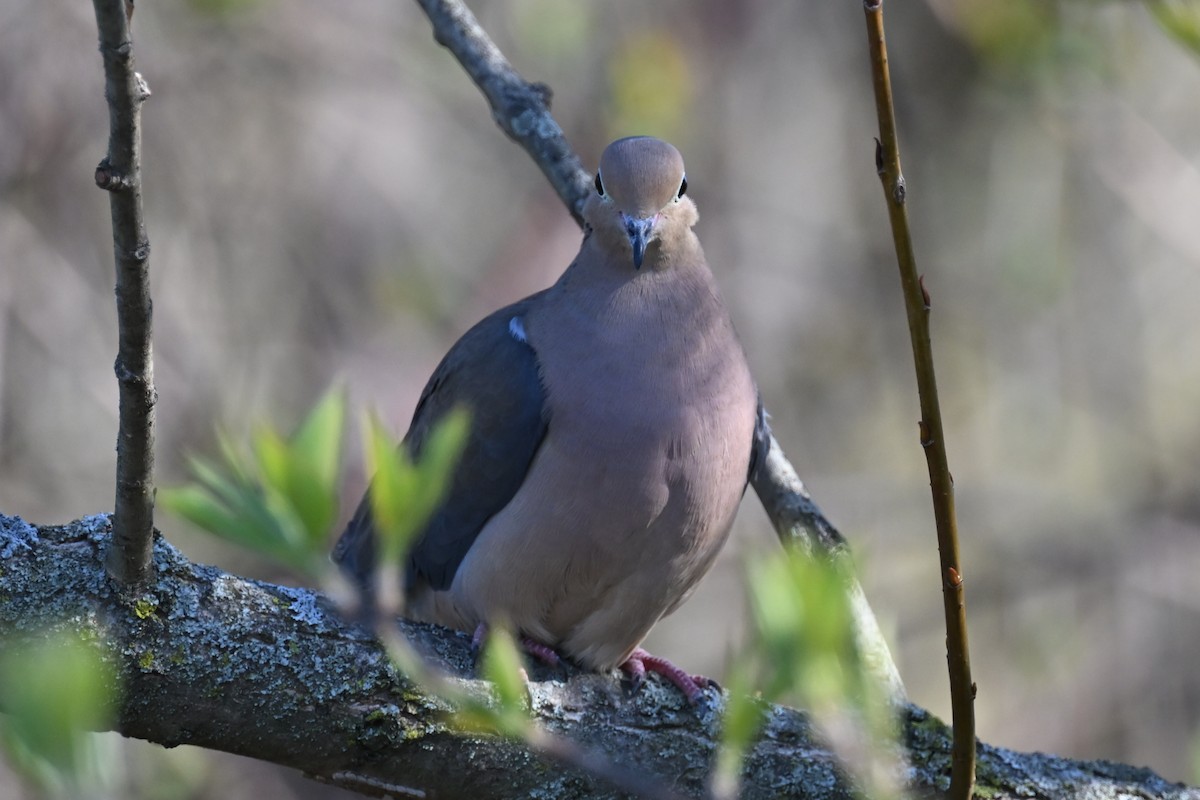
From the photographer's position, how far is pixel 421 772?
241 centimetres

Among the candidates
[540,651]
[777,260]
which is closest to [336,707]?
[540,651]

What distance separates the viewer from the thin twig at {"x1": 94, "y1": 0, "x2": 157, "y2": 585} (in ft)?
4.77

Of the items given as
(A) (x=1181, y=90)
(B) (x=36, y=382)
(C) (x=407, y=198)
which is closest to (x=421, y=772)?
(B) (x=36, y=382)

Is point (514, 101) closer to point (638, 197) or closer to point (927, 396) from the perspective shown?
point (638, 197)

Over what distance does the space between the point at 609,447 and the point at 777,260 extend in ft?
14.2

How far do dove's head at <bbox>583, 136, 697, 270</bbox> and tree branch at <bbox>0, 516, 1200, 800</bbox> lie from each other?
98cm

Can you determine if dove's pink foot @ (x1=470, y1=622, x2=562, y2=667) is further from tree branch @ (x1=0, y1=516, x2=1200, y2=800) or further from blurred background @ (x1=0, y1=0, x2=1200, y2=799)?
blurred background @ (x1=0, y1=0, x2=1200, y2=799)

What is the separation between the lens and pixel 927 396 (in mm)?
1730

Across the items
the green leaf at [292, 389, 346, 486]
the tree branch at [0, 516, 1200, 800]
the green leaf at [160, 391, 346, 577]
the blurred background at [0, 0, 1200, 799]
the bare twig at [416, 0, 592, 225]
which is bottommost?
the green leaf at [160, 391, 346, 577]

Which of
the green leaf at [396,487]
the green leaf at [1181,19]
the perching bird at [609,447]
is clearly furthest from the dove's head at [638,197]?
the green leaf at [396,487]

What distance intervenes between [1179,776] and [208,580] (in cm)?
504

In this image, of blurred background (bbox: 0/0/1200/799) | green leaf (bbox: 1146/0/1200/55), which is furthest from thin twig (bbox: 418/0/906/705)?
blurred background (bbox: 0/0/1200/799)

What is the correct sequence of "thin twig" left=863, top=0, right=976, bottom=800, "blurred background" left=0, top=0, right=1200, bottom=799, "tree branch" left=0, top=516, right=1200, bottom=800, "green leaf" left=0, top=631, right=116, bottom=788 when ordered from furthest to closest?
"blurred background" left=0, top=0, right=1200, bottom=799
"tree branch" left=0, top=516, right=1200, bottom=800
"thin twig" left=863, top=0, right=976, bottom=800
"green leaf" left=0, top=631, right=116, bottom=788

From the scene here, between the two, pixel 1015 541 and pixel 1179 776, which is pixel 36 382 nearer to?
pixel 1015 541
